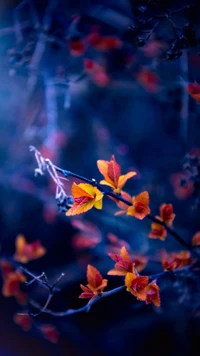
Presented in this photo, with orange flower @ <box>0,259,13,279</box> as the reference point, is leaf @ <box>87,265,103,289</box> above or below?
below

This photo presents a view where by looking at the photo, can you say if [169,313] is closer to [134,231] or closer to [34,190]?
[134,231]

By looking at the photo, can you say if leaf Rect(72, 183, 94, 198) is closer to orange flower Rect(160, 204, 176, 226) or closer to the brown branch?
the brown branch

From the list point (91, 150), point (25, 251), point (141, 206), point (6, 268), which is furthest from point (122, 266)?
Answer: point (91, 150)

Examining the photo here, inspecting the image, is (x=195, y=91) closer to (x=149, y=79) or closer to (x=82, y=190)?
(x=82, y=190)

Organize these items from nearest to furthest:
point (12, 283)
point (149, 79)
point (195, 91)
A: point (195, 91) → point (12, 283) → point (149, 79)

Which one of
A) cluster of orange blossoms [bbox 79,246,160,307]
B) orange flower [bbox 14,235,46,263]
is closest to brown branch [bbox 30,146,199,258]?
cluster of orange blossoms [bbox 79,246,160,307]

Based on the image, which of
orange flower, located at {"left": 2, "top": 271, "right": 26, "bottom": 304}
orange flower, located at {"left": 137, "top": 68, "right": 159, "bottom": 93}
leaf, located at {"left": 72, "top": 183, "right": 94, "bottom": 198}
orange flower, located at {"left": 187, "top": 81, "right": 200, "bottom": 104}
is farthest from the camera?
orange flower, located at {"left": 137, "top": 68, "right": 159, "bottom": 93}

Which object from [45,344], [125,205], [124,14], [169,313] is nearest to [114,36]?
[124,14]
